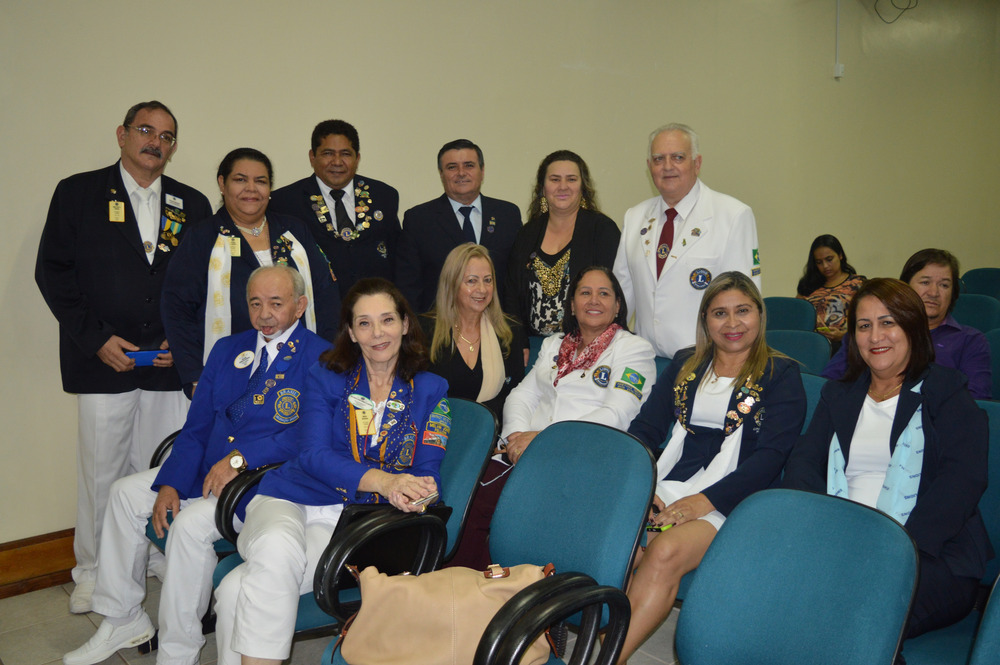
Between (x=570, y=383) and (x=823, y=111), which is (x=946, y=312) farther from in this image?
(x=823, y=111)

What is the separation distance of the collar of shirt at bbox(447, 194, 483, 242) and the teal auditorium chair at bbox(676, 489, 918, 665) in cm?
216

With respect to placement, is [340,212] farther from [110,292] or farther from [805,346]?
[805,346]

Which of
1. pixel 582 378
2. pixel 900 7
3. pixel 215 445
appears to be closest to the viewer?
pixel 215 445

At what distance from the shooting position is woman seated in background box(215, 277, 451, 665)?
1.95 m

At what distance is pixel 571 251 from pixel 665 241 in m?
0.39

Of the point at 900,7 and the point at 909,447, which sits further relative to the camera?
the point at 900,7

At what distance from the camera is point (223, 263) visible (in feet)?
9.79

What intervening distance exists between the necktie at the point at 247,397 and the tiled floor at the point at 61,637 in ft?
2.64

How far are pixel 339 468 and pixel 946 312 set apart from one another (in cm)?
241

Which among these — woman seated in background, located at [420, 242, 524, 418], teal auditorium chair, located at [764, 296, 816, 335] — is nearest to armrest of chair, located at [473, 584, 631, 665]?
woman seated in background, located at [420, 242, 524, 418]

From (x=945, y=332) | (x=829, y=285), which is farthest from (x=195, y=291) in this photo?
(x=829, y=285)

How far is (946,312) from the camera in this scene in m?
3.00

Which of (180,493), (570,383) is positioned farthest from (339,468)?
(570,383)

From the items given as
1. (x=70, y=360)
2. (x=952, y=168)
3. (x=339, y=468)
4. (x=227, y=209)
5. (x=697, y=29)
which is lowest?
(x=339, y=468)
